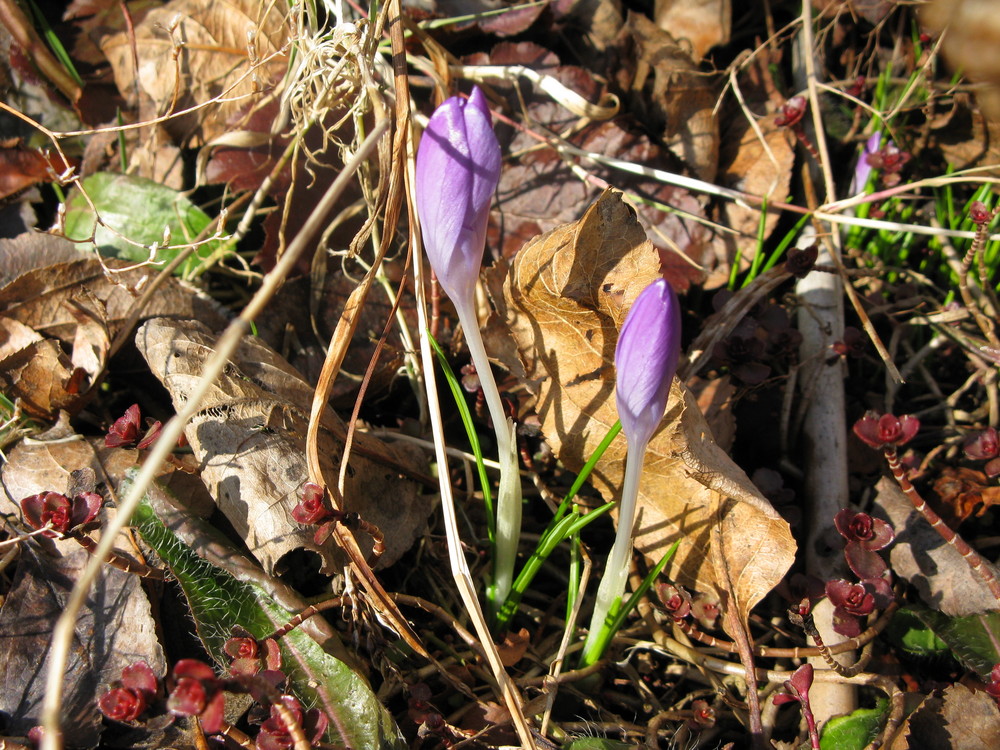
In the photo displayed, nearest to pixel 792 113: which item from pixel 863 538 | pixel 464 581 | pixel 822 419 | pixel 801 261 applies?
pixel 801 261

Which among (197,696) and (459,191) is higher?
(459,191)

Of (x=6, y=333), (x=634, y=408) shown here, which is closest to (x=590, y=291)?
(x=634, y=408)

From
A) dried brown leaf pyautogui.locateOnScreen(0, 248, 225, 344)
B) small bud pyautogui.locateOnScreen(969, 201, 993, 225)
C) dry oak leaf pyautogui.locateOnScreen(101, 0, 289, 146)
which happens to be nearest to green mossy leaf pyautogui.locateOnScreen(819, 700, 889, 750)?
small bud pyautogui.locateOnScreen(969, 201, 993, 225)

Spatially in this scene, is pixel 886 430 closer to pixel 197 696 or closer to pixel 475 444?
pixel 475 444

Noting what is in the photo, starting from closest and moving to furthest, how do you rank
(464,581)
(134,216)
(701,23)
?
(464,581) → (134,216) → (701,23)

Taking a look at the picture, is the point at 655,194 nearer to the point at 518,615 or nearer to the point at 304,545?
the point at 518,615

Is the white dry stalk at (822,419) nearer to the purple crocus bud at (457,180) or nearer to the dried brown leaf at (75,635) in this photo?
the purple crocus bud at (457,180)

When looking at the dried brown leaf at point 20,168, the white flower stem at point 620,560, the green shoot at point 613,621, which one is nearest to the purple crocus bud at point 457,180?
the white flower stem at point 620,560

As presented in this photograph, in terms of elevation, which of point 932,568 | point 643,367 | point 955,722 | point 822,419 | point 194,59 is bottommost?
point 955,722
